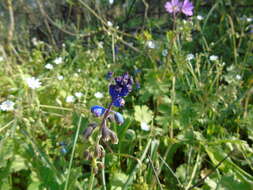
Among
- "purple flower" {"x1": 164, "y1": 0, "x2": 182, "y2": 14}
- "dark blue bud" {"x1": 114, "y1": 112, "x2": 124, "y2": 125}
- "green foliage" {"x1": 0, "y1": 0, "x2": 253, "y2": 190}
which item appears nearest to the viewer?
"dark blue bud" {"x1": 114, "y1": 112, "x2": 124, "y2": 125}

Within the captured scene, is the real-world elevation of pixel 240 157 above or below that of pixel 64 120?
below

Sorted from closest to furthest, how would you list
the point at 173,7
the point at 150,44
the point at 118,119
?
the point at 118,119, the point at 173,7, the point at 150,44

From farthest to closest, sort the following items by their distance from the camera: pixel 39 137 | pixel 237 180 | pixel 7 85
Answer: pixel 7 85 → pixel 39 137 → pixel 237 180

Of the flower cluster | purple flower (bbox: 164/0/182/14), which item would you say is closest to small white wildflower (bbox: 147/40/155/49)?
purple flower (bbox: 164/0/182/14)

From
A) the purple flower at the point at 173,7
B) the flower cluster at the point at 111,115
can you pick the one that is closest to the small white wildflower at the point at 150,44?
the purple flower at the point at 173,7

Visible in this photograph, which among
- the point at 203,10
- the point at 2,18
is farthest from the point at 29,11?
the point at 203,10

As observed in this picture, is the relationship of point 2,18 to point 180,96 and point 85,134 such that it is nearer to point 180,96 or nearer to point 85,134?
point 180,96

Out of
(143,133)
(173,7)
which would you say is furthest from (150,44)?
(143,133)

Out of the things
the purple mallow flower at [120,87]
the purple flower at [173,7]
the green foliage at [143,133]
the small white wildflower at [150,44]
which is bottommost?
the green foliage at [143,133]

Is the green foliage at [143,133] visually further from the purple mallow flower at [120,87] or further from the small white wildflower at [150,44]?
the purple mallow flower at [120,87]

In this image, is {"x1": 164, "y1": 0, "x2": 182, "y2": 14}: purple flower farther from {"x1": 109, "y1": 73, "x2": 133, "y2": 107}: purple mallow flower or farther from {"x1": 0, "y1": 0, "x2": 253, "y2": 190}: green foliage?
{"x1": 109, "y1": 73, "x2": 133, "y2": 107}: purple mallow flower

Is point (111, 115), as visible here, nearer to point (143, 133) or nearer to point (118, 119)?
point (118, 119)
